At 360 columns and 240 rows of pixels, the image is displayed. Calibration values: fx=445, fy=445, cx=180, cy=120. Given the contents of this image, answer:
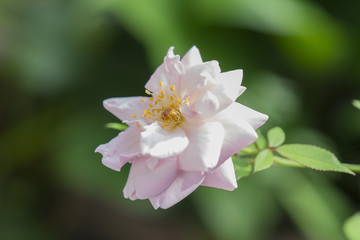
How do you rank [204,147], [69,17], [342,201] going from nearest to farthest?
[204,147] < [342,201] < [69,17]

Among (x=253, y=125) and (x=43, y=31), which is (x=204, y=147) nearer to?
(x=253, y=125)

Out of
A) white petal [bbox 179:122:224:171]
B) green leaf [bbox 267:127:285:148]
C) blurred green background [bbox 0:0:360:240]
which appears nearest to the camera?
white petal [bbox 179:122:224:171]

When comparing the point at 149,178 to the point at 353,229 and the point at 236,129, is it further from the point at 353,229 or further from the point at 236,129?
the point at 353,229

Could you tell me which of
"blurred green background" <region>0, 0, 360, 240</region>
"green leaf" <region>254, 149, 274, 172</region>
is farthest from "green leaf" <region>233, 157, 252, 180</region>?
"blurred green background" <region>0, 0, 360, 240</region>

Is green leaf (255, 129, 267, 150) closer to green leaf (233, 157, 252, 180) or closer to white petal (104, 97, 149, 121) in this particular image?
green leaf (233, 157, 252, 180)

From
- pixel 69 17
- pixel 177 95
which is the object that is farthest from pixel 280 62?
pixel 177 95

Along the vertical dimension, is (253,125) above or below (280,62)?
above
